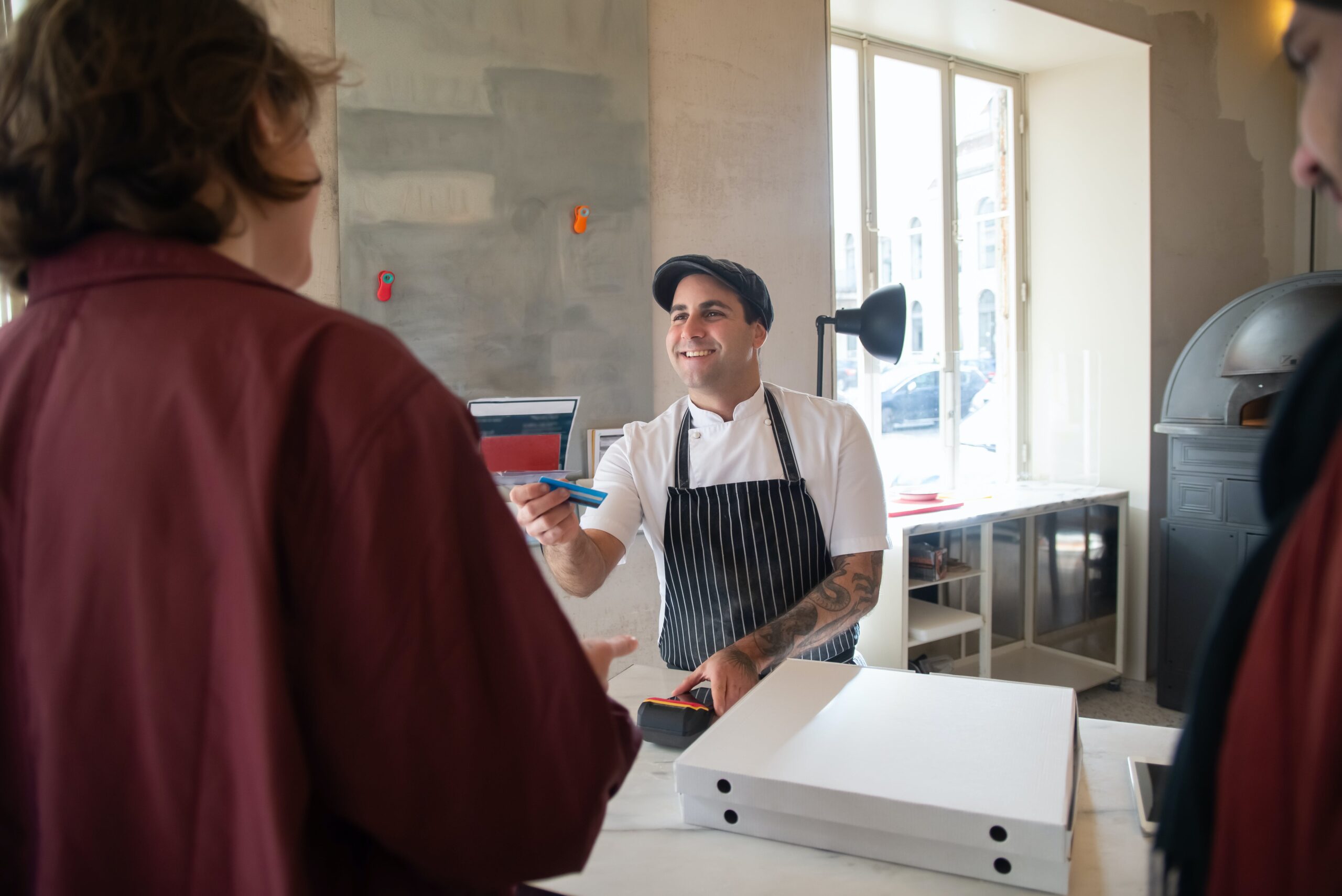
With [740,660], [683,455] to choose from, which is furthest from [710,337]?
[740,660]

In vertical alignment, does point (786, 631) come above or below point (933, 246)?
below

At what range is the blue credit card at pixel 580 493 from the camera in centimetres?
154

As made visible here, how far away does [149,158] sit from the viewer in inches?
23.7

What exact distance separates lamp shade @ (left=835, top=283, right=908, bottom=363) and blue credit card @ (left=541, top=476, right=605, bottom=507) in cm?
114

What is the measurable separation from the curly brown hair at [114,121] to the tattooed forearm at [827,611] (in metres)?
1.36

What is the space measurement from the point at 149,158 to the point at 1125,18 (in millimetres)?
4443

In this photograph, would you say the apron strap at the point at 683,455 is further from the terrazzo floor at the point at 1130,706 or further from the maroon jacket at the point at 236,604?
the terrazzo floor at the point at 1130,706

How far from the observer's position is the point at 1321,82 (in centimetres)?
49

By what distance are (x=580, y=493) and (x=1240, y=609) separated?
115 cm

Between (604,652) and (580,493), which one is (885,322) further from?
(604,652)

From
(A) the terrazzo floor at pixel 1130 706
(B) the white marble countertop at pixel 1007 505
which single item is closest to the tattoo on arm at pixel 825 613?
(B) the white marble countertop at pixel 1007 505

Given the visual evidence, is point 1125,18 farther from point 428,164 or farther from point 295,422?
point 295,422

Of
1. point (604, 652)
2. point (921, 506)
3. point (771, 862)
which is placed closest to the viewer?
point (604, 652)

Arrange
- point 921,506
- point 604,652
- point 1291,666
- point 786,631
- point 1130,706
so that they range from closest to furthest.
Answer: point 1291,666, point 604,652, point 786,631, point 921,506, point 1130,706
